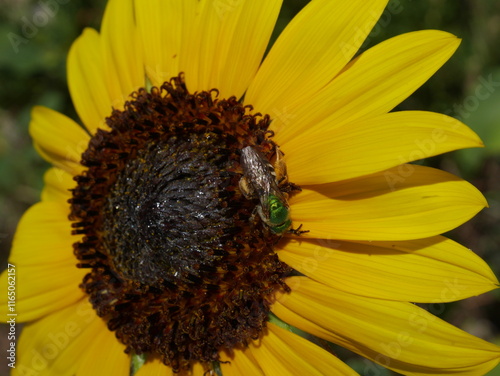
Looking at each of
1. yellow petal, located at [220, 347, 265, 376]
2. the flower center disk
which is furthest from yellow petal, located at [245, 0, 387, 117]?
yellow petal, located at [220, 347, 265, 376]

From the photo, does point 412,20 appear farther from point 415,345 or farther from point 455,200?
point 415,345

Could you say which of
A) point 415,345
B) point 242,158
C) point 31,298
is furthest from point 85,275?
point 415,345

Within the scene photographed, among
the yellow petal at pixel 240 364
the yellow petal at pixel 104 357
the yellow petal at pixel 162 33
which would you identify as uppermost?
the yellow petal at pixel 162 33

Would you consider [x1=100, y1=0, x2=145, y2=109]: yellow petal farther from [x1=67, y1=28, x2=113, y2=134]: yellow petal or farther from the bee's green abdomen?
the bee's green abdomen

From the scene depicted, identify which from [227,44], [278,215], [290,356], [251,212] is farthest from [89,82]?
[290,356]

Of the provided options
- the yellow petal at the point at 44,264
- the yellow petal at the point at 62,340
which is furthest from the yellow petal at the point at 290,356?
the yellow petal at the point at 44,264

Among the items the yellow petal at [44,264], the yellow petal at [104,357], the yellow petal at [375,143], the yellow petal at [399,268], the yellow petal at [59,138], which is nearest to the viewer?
the yellow petal at [375,143]

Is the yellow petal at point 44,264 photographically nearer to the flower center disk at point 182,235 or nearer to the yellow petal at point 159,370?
the flower center disk at point 182,235

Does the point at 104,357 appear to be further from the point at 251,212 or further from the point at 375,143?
the point at 375,143
